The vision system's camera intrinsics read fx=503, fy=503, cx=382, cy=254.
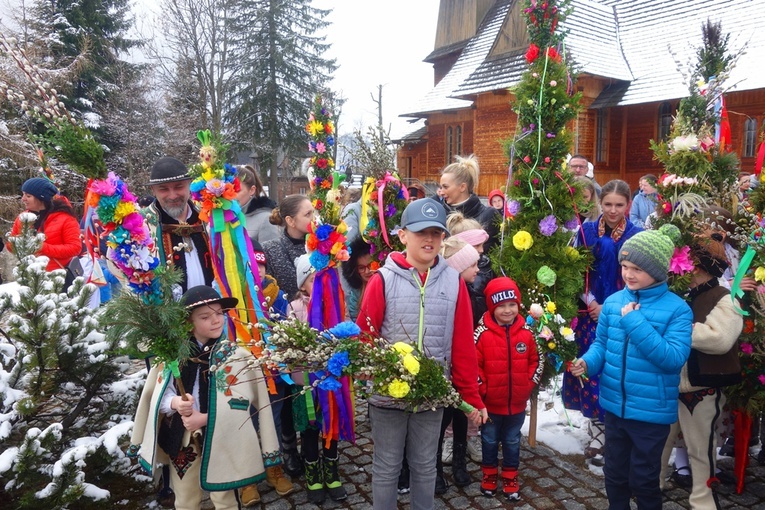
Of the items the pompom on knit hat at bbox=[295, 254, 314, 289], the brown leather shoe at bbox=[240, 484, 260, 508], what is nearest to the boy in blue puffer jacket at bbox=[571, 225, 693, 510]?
the pompom on knit hat at bbox=[295, 254, 314, 289]

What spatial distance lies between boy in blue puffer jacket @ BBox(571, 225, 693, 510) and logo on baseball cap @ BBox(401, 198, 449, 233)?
1.14 meters

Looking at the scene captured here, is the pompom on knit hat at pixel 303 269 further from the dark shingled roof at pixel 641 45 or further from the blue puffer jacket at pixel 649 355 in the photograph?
the dark shingled roof at pixel 641 45

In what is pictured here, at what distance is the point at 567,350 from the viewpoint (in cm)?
364

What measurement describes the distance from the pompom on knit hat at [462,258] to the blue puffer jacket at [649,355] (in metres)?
1.07

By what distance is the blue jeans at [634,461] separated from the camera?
9.81ft

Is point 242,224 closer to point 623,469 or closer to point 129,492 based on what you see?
point 129,492

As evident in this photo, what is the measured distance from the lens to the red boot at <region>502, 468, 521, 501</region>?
11.9 ft

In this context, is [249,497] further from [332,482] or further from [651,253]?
[651,253]

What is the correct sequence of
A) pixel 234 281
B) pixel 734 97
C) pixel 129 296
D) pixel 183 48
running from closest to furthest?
pixel 129 296
pixel 234 281
pixel 734 97
pixel 183 48

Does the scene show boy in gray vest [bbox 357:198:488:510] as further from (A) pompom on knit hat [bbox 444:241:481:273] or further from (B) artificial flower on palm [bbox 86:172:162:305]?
(B) artificial flower on palm [bbox 86:172:162:305]

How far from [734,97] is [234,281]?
15939 millimetres

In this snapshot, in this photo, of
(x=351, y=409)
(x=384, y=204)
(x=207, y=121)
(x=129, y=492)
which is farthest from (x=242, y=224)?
(x=207, y=121)

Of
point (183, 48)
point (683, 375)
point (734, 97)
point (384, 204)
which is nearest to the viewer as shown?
point (683, 375)

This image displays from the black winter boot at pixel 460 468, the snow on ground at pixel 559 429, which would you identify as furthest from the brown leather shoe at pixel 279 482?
the snow on ground at pixel 559 429
